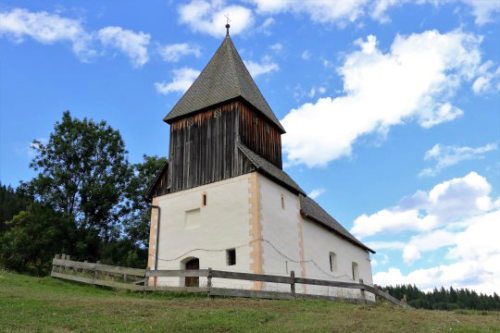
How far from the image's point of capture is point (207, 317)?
12648 mm

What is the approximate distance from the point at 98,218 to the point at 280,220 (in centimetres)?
1920

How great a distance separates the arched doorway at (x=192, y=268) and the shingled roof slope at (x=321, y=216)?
6.48m

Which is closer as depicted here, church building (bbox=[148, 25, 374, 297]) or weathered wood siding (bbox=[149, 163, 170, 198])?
church building (bbox=[148, 25, 374, 297])

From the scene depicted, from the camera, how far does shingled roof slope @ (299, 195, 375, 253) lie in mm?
27230

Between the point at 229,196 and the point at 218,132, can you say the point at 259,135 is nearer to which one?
the point at 218,132

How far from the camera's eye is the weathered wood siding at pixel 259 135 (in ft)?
80.1

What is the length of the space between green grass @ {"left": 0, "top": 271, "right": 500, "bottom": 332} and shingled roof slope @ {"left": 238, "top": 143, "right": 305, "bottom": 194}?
25.0ft

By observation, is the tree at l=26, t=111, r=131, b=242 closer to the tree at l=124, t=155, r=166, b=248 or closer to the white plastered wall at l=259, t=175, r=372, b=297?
the tree at l=124, t=155, r=166, b=248

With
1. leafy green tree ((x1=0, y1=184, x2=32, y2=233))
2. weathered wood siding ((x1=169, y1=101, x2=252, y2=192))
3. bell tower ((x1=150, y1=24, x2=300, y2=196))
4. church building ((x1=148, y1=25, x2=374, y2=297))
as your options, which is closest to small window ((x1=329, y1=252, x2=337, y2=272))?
Result: church building ((x1=148, y1=25, x2=374, y2=297))

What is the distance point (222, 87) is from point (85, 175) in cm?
1663

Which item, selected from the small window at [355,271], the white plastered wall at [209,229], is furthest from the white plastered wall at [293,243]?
the small window at [355,271]

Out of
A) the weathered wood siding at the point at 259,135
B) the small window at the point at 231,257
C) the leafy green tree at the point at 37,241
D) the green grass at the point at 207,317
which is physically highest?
the weathered wood siding at the point at 259,135

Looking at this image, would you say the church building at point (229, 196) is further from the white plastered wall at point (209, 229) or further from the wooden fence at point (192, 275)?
the wooden fence at point (192, 275)

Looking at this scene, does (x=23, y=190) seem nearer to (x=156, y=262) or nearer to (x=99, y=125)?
(x=99, y=125)
